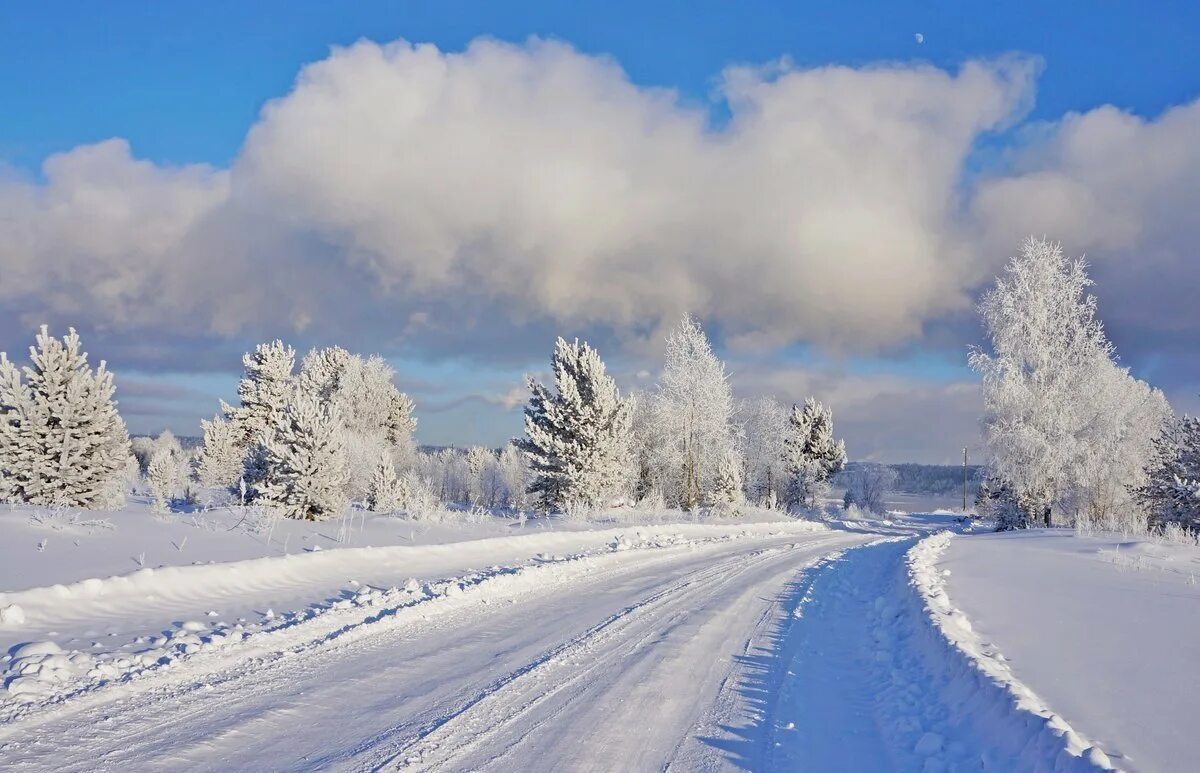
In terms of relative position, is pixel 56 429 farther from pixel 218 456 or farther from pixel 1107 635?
pixel 218 456

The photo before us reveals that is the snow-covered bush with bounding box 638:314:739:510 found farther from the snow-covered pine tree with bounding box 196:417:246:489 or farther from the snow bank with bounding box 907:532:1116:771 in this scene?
the snow bank with bounding box 907:532:1116:771

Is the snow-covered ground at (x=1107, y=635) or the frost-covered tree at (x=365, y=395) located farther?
the frost-covered tree at (x=365, y=395)

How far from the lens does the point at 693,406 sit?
1631 inches

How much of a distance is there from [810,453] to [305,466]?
49536mm

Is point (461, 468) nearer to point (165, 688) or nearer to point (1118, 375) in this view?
point (1118, 375)

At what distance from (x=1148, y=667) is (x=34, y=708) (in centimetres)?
880

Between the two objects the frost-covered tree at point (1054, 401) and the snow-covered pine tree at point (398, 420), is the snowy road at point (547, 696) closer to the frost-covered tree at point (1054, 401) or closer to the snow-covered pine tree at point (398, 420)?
the frost-covered tree at point (1054, 401)

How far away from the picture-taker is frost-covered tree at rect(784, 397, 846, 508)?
60.0 meters

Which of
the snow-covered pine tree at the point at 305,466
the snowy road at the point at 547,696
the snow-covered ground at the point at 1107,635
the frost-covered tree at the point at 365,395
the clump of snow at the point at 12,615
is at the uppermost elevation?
the frost-covered tree at the point at 365,395

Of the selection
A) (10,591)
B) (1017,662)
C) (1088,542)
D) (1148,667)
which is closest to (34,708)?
(10,591)

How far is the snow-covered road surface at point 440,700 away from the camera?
15.5 ft

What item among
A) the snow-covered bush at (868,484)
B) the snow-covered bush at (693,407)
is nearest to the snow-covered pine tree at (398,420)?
the snow-covered bush at (693,407)

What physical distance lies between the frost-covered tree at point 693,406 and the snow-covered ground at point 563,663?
90.0ft

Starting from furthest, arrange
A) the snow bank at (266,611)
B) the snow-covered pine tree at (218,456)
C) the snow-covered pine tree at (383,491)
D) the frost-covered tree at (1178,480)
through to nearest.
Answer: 1. the snow-covered pine tree at (218,456)
2. the snow-covered pine tree at (383,491)
3. the frost-covered tree at (1178,480)
4. the snow bank at (266,611)
